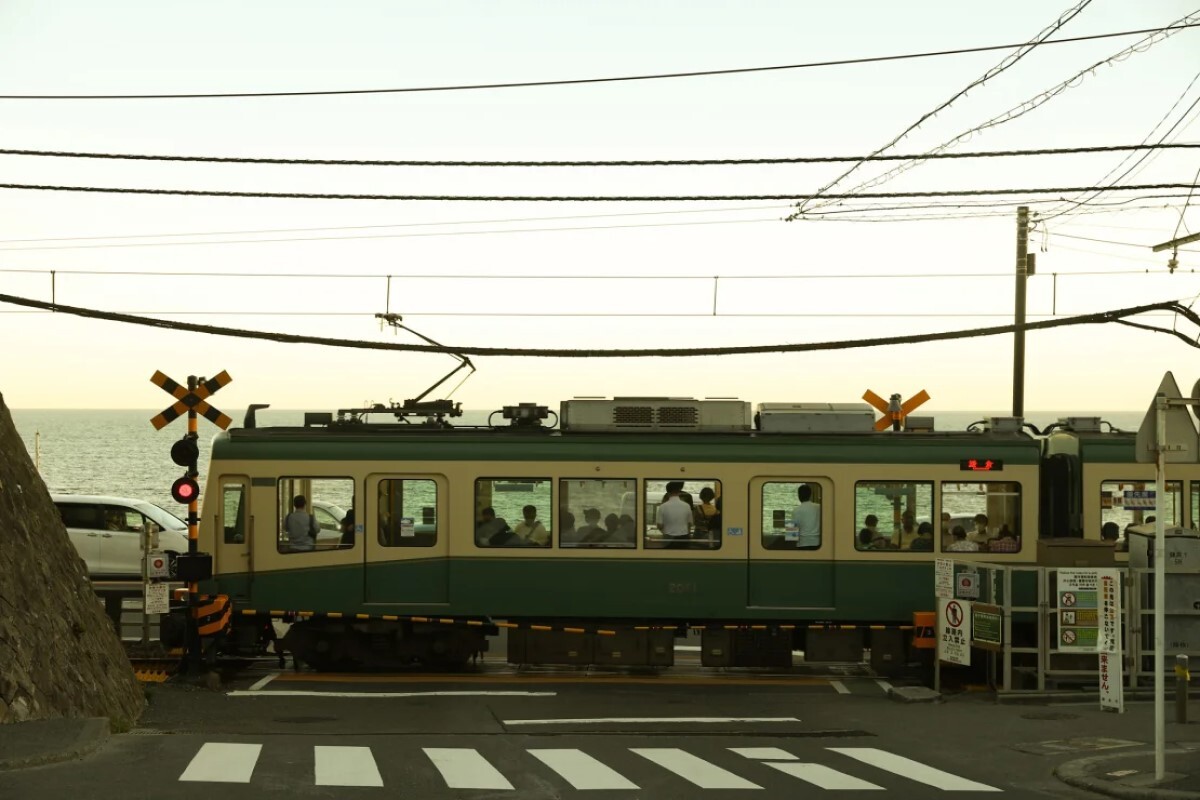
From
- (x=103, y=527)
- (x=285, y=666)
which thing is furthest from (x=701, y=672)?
(x=103, y=527)

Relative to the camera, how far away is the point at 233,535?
2050 cm

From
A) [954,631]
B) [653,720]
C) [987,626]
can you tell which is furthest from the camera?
[954,631]

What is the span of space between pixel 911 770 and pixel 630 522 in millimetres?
7552

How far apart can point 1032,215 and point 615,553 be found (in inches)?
547

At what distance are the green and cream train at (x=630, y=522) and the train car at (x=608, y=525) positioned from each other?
0.02 metres

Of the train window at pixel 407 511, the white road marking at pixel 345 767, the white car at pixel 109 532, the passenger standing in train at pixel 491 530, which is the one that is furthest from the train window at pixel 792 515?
the white car at pixel 109 532

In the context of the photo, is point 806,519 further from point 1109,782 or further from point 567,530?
point 1109,782

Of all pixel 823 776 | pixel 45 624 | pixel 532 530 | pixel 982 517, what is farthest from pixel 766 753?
pixel 45 624

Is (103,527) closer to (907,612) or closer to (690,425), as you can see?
(690,425)

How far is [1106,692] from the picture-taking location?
1692 centimetres

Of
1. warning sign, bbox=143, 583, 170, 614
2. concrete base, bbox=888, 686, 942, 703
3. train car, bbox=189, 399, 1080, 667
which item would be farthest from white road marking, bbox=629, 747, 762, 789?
warning sign, bbox=143, 583, 170, 614

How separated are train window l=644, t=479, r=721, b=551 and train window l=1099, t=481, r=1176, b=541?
5053 millimetres

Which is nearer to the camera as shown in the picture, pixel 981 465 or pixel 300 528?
pixel 981 465

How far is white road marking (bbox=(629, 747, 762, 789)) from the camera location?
12.4m
